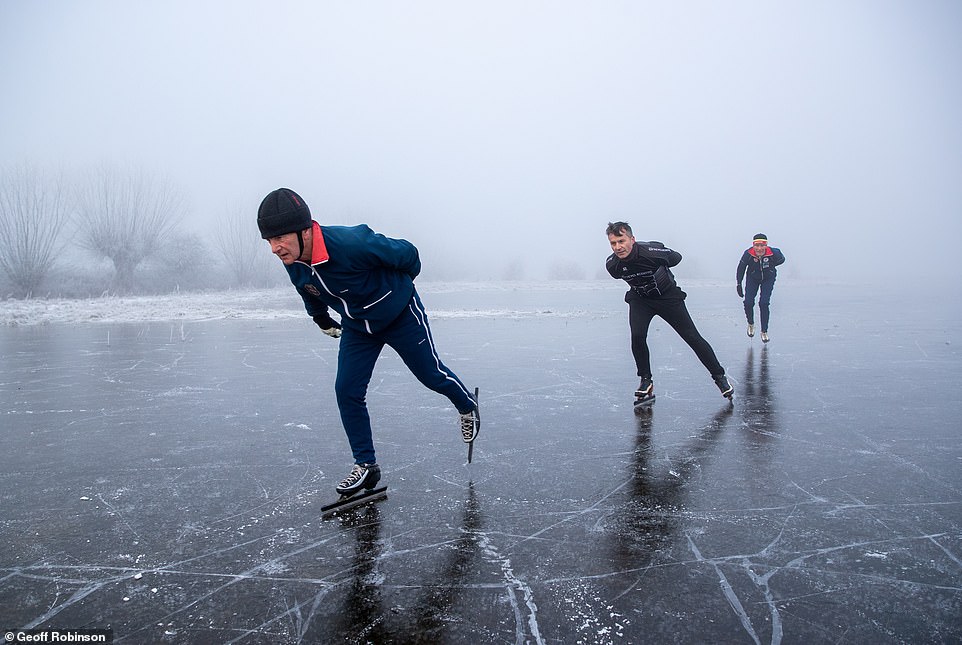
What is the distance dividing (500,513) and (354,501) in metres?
0.77

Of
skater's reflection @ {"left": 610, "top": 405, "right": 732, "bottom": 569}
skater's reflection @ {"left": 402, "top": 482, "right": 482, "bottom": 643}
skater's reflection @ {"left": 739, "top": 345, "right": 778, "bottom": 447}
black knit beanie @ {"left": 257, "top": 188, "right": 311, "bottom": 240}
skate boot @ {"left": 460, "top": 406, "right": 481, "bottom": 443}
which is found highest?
black knit beanie @ {"left": 257, "top": 188, "right": 311, "bottom": 240}

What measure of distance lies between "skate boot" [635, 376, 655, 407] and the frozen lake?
0.66 feet

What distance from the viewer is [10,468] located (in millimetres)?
3840

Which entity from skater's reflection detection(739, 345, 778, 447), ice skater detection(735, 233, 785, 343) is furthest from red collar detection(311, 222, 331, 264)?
ice skater detection(735, 233, 785, 343)

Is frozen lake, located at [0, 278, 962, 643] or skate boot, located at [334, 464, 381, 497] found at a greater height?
skate boot, located at [334, 464, 381, 497]

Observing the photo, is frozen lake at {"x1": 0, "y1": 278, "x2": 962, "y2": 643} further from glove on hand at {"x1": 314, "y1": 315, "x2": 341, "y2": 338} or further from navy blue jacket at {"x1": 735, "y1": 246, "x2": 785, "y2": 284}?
navy blue jacket at {"x1": 735, "y1": 246, "x2": 785, "y2": 284}

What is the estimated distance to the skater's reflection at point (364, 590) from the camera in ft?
6.57

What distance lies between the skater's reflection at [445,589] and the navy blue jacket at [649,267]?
10.9ft

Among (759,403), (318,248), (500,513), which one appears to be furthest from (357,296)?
(759,403)

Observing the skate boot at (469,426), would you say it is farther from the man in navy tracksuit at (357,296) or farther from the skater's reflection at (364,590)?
the skater's reflection at (364,590)

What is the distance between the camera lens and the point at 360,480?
3311mm

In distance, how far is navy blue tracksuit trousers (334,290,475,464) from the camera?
3.45 meters

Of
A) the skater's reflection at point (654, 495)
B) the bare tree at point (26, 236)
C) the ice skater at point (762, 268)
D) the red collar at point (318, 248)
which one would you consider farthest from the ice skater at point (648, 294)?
the bare tree at point (26, 236)

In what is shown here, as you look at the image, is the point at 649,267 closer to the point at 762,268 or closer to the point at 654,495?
the point at 654,495
